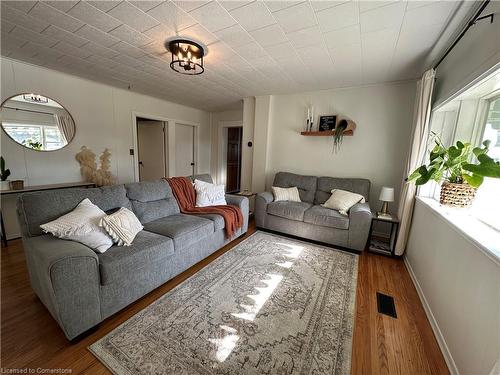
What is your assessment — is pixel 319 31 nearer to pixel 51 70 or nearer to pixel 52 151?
pixel 51 70

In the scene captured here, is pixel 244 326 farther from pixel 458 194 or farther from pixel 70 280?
pixel 458 194

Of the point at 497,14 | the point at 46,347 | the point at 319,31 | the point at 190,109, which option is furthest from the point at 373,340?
the point at 190,109

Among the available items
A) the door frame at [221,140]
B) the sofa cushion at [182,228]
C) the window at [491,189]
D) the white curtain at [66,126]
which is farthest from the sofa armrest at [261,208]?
the white curtain at [66,126]

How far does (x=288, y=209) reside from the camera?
3.05m

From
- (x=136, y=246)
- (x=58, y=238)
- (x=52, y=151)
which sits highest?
(x=52, y=151)

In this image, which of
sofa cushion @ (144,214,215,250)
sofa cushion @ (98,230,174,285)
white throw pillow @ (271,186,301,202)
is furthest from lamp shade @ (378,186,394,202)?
sofa cushion @ (98,230,174,285)

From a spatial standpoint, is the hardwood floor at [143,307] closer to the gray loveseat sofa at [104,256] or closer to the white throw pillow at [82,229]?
the gray loveseat sofa at [104,256]

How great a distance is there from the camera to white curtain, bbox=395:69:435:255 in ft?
7.47

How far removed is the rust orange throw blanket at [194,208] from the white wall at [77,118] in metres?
1.75

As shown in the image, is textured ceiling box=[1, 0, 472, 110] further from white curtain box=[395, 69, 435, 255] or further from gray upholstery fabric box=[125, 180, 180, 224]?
gray upholstery fabric box=[125, 180, 180, 224]

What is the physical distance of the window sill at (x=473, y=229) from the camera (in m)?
1.10

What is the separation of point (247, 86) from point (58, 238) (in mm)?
3140

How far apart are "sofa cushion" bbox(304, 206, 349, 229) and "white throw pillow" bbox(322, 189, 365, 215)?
0.08 metres

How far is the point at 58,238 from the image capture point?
1.46 m
